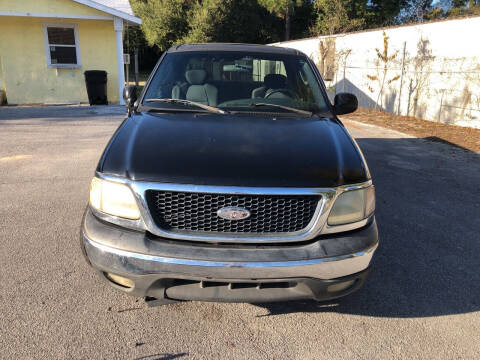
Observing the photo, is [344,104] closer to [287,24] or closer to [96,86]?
[96,86]

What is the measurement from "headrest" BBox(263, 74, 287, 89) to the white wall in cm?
782

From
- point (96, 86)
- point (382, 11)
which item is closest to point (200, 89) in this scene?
point (96, 86)

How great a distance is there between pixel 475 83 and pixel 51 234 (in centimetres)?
994

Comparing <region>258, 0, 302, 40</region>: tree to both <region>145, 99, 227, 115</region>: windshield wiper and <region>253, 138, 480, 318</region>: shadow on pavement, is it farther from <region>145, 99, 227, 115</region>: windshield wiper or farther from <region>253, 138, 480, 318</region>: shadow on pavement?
<region>145, 99, 227, 115</region>: windshield wiper

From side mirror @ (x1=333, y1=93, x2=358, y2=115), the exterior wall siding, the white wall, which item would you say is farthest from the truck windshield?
the exterior wall siding

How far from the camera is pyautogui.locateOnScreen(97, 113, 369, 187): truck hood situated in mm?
2117

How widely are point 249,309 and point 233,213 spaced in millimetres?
916

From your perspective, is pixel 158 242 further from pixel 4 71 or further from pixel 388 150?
pixel 4 71

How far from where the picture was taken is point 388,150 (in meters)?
7.66

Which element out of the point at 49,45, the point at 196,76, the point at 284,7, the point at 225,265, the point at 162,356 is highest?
the point at 284,7

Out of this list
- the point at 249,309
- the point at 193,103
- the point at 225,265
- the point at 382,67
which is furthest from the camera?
the point at 382,67

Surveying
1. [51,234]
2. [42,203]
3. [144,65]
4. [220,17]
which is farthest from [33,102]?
[144,65]

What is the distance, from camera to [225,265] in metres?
2.00

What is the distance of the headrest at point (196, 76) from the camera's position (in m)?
3.56
